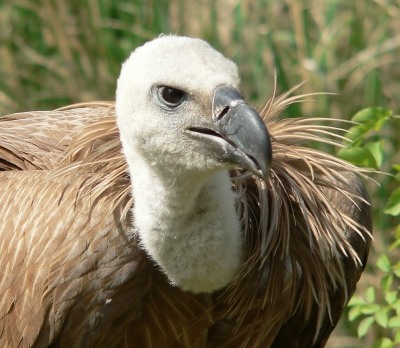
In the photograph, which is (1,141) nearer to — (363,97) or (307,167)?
(307,167)

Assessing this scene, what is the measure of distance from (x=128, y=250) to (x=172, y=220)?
200mm

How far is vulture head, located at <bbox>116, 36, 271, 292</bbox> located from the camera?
2141mm

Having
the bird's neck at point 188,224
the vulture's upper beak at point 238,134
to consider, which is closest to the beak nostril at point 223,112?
the vulture's upper beak at point 238,134

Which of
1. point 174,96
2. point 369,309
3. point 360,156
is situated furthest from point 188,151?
point 369,309

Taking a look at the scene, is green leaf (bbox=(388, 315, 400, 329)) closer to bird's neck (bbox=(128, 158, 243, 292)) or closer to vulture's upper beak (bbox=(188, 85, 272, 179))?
bird's neck (bbox=(128, 158, 243, 292))

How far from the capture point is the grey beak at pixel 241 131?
2.06 m

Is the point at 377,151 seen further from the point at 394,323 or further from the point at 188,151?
the point at 188,151

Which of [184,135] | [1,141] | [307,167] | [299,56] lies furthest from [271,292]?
[299,56]

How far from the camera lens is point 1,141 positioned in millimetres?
2945

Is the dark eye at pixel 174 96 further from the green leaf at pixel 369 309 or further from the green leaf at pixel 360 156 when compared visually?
the green leaf at pixel 369 309

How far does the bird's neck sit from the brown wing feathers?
100 mm

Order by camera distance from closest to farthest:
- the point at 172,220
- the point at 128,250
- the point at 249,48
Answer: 1. the point at 172,220
2. the point at 128,250
3. the point at 249,48

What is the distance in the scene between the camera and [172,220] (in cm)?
242

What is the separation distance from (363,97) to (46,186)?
2540 millimetres
